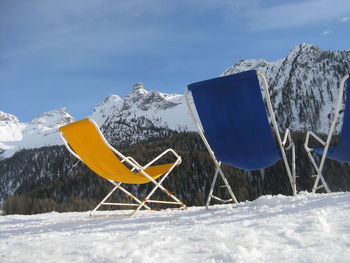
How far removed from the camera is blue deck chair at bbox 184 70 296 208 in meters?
2.89

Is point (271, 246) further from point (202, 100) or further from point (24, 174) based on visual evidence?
point (24, 174)

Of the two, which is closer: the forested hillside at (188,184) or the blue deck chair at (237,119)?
the blue deck chair at (237,119)

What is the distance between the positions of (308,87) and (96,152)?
5175 inches

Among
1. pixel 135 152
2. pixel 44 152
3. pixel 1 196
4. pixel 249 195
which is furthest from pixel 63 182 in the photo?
pixel 1 196

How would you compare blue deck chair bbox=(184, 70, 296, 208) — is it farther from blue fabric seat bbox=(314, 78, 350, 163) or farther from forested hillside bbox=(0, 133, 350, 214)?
forested hillside bbox=(0, 133, 350, 214)

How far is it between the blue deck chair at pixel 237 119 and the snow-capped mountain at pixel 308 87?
374 ft

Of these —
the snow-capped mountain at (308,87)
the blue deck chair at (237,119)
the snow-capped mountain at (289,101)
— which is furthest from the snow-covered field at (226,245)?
the snow-capped mountain at (289,101)

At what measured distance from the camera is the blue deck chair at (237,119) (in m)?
2.89

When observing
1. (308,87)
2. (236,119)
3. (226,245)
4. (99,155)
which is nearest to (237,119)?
(236,119)

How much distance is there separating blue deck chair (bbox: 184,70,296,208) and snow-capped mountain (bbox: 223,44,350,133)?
114132 mm

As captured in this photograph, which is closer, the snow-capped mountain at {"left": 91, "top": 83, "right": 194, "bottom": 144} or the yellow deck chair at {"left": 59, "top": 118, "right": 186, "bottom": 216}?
the yellow deck chair at {"left": 59, "top": 118, "right": 186, "bottom": 216}

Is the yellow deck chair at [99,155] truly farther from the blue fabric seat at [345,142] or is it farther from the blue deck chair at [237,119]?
the blue fabric seat at [345,142]

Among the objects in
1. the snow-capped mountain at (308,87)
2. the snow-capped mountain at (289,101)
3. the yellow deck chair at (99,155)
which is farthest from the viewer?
the snow-capped mountain at (289,101)

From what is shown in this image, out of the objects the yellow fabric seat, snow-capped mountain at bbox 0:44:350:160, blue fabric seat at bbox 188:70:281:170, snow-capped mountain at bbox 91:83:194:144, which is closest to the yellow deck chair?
the yellow fabric seat
